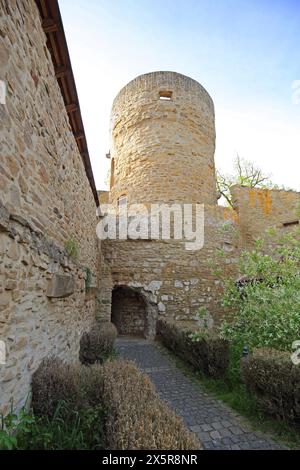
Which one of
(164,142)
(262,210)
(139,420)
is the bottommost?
(139,420)

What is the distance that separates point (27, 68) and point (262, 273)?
4.89m

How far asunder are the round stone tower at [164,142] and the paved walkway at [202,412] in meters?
5.80

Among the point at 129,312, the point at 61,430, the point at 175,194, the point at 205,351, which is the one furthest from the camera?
the point at 175,194

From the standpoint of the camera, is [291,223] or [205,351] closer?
[205,351]

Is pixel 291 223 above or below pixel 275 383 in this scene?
above

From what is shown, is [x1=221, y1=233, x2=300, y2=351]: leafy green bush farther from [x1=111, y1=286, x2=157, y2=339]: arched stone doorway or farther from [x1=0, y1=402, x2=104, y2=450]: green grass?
[x1=111, y1=286, x2=157, y2=339]: arched stone doorway

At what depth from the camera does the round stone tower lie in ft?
31.2

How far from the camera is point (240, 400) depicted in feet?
11.3

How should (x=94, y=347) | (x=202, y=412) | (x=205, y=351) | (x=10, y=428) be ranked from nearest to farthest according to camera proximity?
1. (x=10, y=428)
2. (x=202, y=412)
3. (x=205, y=351)
4. (x=94, y=347)

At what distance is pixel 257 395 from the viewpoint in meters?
3.15

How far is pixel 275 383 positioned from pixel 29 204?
11.0ft

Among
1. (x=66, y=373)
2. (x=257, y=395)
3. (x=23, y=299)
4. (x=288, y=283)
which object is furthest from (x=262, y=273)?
(x=23, y=299)

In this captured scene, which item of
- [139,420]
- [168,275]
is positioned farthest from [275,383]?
[168,275]

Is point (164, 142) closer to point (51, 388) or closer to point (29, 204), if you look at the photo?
point (29, 204)
